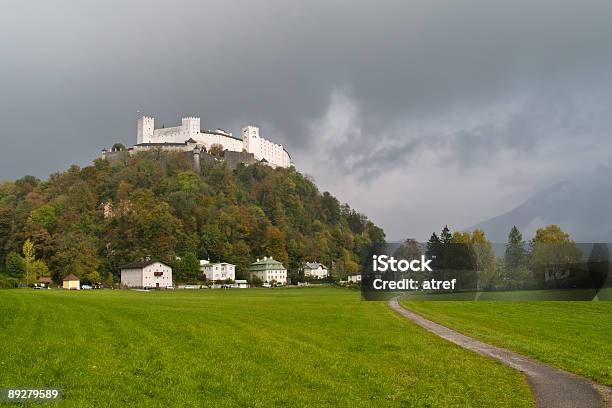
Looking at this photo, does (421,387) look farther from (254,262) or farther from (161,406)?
(254,262)

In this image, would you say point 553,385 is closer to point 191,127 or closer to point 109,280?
point 109,280

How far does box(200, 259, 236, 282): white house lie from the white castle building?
171ft

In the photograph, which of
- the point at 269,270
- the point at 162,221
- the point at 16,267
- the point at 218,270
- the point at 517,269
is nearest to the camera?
the point at 517,269

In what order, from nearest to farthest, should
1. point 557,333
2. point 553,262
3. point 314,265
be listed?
point 557,333 → point 553,262 → point 314,265

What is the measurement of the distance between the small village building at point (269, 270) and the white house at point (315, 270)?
848cm

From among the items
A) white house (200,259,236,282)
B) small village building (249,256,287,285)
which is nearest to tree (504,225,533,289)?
Answer: small village building (249,256,287,285)

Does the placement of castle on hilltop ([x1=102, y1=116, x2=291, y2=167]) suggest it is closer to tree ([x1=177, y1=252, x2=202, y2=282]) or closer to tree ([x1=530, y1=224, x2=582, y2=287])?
tree ([x1=177, y1=252, x2=202, y2=282])

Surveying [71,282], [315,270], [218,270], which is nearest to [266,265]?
[218,270]

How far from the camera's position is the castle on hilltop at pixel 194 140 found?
173 meters

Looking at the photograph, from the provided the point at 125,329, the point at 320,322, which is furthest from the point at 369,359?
the point at 320,322

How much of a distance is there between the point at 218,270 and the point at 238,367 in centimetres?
11843

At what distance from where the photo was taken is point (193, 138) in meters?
176

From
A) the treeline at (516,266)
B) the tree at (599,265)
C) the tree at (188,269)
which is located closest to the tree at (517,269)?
the treeline at (516,266)

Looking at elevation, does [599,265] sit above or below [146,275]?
above
